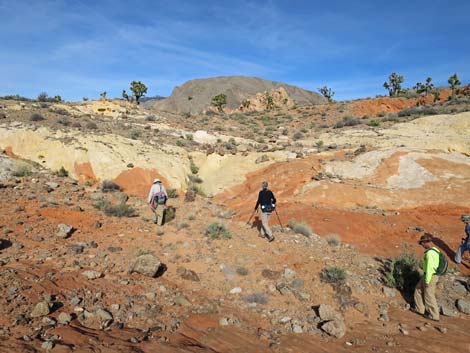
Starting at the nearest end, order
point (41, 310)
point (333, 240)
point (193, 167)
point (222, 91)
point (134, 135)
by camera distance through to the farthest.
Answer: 1. point (41, 310)
2. point (333, 240)
3. point (193, 167)
4. point (134, 135)
5. point (222, 91)

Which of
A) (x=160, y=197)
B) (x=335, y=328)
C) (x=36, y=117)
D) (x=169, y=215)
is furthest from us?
(x=36, y=117)

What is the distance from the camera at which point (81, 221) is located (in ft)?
33.2

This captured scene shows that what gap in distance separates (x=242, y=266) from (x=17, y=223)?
21.3ft

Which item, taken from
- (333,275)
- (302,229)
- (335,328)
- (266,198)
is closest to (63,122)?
(266,198)

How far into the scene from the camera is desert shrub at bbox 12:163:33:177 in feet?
42.1

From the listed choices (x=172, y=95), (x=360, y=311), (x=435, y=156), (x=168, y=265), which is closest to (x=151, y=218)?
(x=168, y=265)

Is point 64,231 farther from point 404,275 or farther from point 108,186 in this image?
point 404,275

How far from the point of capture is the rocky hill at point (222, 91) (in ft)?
422

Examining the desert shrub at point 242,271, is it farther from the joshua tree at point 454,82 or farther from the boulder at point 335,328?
the joshua tree at point 454,82

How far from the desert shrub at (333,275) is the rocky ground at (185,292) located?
5.2 inches

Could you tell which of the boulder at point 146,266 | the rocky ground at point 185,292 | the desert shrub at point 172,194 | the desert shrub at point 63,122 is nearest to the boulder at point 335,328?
the rocky ground at point 185,292

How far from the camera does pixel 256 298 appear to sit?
690cm

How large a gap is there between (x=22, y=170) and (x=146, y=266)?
9351 mm

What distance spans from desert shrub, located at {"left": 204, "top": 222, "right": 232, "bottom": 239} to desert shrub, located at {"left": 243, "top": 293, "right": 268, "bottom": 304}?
317 cm
